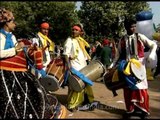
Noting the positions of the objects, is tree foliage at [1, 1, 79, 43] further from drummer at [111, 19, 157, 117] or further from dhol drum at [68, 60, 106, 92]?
drummer at [111, 19, 157, 117]

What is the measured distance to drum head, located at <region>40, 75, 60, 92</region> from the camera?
22.2 feet

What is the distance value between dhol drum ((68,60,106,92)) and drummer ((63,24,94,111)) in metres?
0.13

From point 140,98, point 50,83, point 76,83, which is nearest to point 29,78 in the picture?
point 50,83

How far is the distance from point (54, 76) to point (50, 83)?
0.46 feet

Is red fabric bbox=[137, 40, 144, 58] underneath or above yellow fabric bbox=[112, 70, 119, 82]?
above

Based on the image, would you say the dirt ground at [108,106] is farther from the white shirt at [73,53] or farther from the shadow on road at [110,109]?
the white shirt at [73,53]

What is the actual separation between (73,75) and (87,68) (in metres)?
0.46

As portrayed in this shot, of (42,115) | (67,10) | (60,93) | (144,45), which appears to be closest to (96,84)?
(60,93)

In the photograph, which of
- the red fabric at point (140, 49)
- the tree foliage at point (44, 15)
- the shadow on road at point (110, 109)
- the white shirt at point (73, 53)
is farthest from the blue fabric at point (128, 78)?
the tree foliage at point (44, 15)

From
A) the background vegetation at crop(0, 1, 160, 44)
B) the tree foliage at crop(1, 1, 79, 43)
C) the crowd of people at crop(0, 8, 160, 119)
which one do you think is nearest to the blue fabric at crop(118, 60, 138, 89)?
the crowd of people at crop(0, 8, 160, 119)

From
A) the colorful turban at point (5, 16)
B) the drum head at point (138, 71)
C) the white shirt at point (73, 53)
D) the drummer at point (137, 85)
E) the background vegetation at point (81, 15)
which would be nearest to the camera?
the colorful turban at point (5, 16)

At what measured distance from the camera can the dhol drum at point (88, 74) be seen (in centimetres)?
680

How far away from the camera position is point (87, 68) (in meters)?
7.20

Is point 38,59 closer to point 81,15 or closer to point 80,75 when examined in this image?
point 80,75
